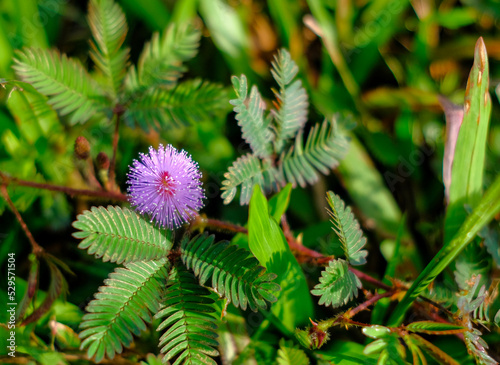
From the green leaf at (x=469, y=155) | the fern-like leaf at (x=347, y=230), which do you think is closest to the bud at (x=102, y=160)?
the fern-like leaf at (x=347, y=230)

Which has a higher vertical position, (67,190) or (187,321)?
(67,190)

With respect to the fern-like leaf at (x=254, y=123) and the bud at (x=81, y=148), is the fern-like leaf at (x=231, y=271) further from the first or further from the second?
the bud at (x=81, y=148)

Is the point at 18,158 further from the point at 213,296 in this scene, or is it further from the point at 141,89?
the point at 213,296

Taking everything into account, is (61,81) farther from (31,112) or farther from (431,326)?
(431,326)

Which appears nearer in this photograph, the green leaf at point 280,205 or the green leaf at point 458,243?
the green leaf at point 458,243

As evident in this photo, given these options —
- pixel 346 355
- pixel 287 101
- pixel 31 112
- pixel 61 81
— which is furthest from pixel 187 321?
pixel 31 112

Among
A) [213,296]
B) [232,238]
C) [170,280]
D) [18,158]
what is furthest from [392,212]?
[18,158]
